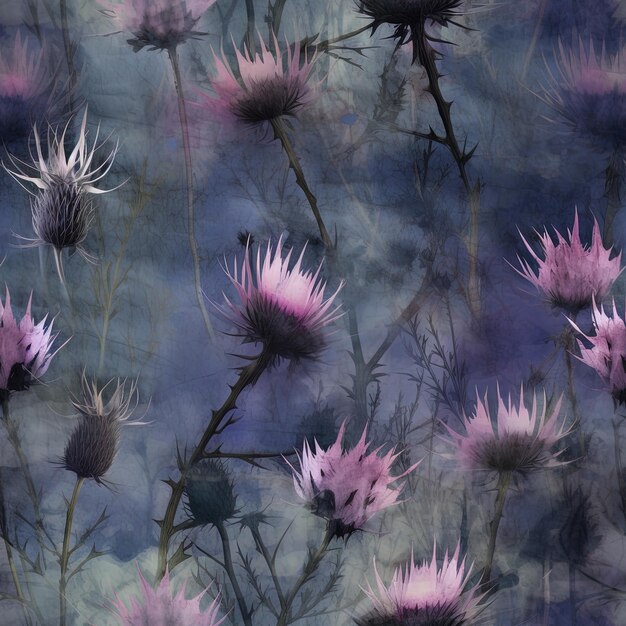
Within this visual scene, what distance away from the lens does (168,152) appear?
35.6 inches

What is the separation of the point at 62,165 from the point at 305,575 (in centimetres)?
55

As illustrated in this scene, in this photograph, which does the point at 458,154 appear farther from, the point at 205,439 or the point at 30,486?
the point at 30,486

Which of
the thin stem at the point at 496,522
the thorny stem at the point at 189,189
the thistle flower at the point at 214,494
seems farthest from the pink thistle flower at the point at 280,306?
the thin stem at the point at 496,522

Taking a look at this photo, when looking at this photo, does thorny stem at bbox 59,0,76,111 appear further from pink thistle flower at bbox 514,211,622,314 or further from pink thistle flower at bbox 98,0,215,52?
pink thistle flower at bbox 514,211,622,314

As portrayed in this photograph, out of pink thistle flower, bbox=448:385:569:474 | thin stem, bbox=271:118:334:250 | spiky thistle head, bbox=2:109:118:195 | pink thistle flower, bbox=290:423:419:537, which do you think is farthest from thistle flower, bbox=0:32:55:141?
pink thistle flower, bbox=448:385:569:474

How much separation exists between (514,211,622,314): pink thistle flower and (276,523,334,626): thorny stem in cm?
38

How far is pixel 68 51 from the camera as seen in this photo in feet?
2.98

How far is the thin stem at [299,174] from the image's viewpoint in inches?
35.4

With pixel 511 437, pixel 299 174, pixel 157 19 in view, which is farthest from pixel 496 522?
pixel 157 19

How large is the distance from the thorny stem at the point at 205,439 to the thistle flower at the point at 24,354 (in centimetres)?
20

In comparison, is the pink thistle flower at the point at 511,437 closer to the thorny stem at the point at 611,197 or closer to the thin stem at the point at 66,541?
the thorny stem at the point at 611,197

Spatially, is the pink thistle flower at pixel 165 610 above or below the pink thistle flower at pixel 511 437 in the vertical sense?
below

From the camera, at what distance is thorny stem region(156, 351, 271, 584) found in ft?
2.92

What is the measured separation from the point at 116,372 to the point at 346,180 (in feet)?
1.14
